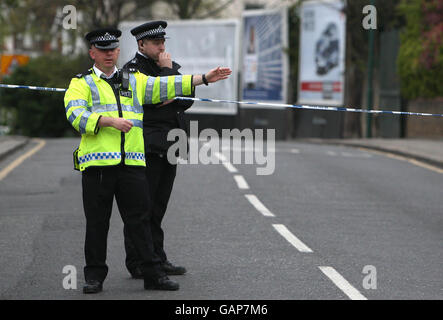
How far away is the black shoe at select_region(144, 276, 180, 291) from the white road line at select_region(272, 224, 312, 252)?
239 cm

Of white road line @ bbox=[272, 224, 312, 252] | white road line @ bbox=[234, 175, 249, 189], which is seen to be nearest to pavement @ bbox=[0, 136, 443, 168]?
white road line @ bbox=[234, 175, 249, 189]

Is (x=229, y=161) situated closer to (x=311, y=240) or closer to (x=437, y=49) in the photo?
(x=311, y=240)

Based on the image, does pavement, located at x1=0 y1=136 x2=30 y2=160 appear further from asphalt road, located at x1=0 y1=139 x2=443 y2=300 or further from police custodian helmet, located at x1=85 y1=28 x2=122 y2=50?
police custodian helmet, located at x1=85 y1=28 x2=122 y2=50

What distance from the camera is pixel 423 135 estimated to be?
1321 inches

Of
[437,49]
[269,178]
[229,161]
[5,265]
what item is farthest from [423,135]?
[5,265]

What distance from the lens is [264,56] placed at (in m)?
40.8

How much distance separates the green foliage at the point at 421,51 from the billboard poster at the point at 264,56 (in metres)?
5.93

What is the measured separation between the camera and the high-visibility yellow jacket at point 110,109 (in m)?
7.51

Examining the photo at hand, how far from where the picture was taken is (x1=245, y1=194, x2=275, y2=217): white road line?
498 inches

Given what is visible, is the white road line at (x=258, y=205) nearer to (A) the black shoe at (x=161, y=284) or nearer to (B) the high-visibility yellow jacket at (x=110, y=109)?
(A) the black shoe at (x=161, y=284)

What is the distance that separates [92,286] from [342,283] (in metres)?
1.94

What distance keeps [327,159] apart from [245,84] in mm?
20000

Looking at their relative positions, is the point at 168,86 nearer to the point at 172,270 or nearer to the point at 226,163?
the point at 172,270

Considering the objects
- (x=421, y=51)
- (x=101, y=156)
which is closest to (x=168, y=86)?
(x=101, y=156)
